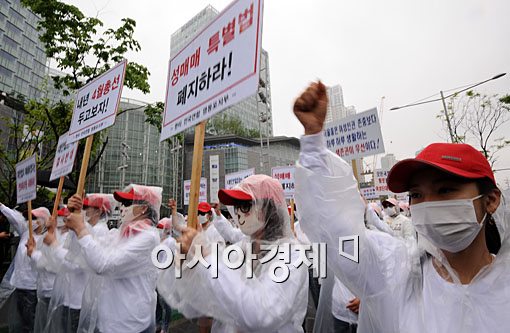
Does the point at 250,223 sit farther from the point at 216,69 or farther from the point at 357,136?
the point at 357,136

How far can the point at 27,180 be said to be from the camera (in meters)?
4.55

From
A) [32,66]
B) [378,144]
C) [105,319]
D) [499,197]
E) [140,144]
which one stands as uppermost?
[32,66]

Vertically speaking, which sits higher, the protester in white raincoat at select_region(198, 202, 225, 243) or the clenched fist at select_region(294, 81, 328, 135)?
the clenched fist at select_region(294, 81, 328, 135)

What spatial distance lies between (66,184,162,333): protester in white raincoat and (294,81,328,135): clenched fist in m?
2.14

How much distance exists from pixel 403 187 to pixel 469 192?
0.27 m

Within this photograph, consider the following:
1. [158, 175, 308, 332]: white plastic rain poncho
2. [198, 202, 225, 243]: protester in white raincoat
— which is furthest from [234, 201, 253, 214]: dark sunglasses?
[198, 202, 225, 243]: protester in white raincoat

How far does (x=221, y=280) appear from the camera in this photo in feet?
4.93

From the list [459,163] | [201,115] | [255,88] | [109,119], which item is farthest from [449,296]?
[109,119]

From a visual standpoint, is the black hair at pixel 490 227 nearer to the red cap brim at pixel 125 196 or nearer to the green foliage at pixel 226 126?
the red cap brim at pixel 125 196

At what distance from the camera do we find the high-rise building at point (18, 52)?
126 feet

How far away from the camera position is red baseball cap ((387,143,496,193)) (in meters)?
1.22

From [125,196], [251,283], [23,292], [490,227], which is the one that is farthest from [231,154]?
[490,227]

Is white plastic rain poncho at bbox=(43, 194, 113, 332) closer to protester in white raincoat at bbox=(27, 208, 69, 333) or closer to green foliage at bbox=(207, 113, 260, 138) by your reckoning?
protester in white raincoat at bbox=(27, 208, 69, 333)

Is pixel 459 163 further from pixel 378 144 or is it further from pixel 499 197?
pixel 378 144
